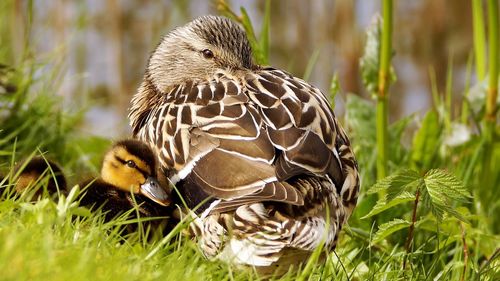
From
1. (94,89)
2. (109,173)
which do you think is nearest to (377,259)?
(109,173)

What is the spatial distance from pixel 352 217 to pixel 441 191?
1177mm

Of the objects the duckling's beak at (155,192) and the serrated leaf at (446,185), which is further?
the duckling's beak at (155,192)

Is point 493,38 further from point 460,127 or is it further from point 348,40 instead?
point 348,40

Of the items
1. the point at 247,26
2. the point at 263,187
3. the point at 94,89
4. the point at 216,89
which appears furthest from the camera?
the point at 94,89

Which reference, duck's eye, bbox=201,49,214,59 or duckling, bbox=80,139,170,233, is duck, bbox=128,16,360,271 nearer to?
duckling, bbox=80,139,170,233

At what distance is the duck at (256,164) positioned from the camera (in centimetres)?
315

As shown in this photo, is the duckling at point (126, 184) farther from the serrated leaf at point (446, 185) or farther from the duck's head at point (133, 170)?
the serrated leaf at point (446, 185)

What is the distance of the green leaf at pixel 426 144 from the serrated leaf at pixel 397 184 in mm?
1682

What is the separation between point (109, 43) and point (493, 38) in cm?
798

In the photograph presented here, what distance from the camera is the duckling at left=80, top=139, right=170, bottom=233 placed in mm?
3441

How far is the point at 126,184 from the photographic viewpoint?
11.8 ft

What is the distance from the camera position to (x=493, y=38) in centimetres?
458

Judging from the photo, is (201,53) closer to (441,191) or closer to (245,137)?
(245,137)

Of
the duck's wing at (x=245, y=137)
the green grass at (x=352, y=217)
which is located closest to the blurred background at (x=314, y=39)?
the green grass at (x=352, y=217)
